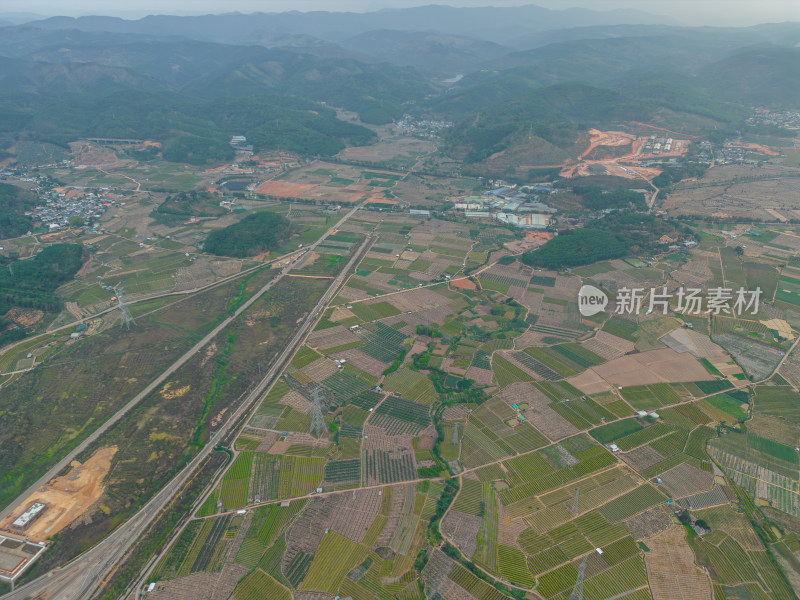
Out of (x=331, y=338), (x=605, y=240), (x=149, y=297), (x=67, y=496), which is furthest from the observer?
(x=605, y=240)

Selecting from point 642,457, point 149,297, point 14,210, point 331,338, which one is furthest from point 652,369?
point 14,210

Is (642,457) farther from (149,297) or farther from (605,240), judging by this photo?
(149,297)

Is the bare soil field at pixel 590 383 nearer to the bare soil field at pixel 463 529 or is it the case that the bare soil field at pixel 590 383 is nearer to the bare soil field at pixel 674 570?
the bare soil field at pixel 674 570

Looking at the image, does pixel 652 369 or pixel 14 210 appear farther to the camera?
pixel 14 210

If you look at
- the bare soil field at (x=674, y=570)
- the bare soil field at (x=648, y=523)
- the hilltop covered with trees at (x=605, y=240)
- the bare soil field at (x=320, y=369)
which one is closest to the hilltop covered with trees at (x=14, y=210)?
the bare soil field at (x=320, y=369)

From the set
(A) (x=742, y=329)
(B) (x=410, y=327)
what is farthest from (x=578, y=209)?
(B) (x=410, y=327)

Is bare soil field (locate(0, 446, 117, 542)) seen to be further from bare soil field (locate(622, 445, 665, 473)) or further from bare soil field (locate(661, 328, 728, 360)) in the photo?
bare soil field (locate(661, 328, 728, 360))
